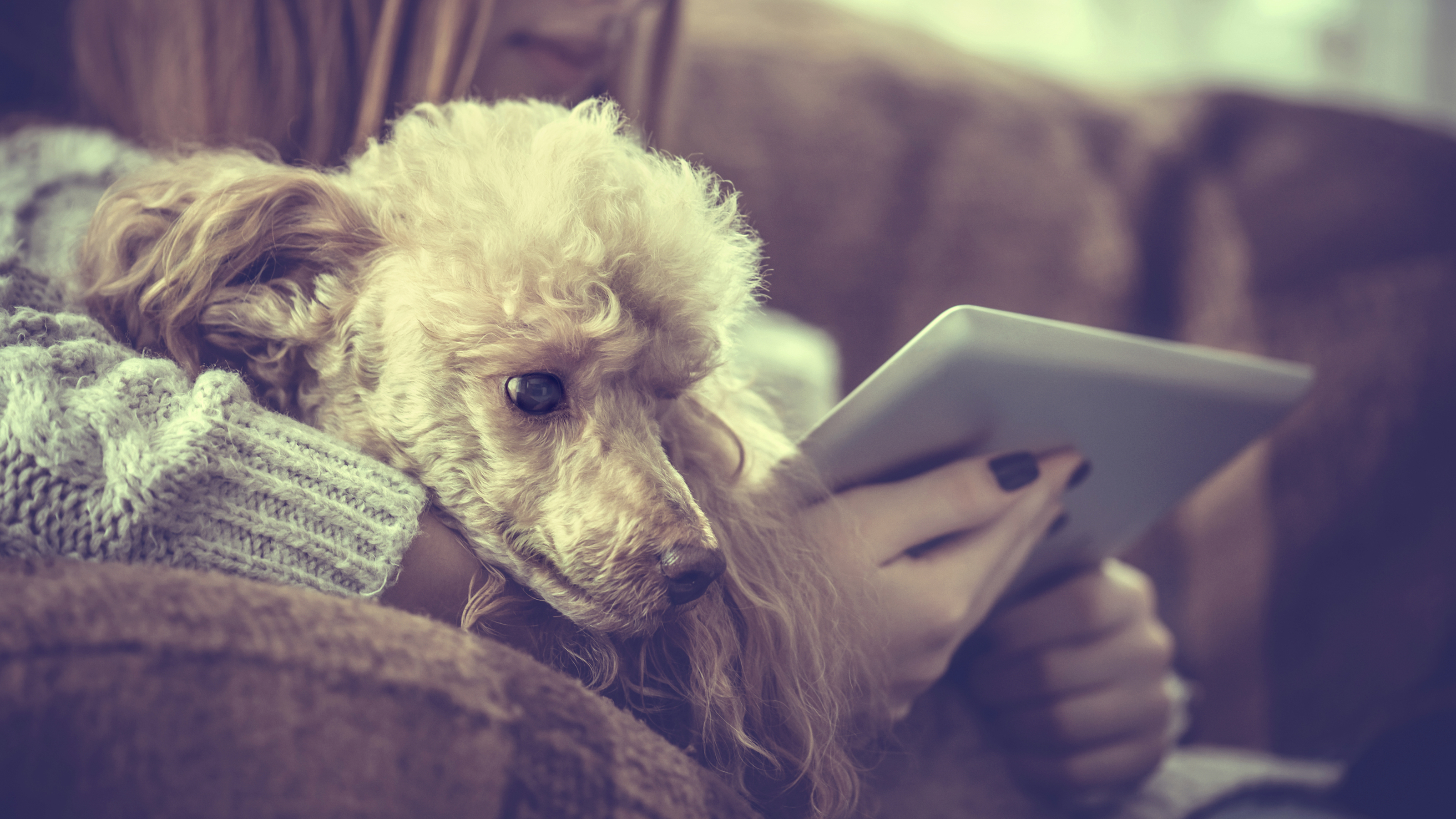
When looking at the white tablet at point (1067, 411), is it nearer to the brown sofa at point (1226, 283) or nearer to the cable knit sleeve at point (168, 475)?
the cable knit sleeve at point (168, 475)

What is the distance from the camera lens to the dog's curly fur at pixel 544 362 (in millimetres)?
474

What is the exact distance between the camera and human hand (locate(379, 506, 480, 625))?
1.49 ft

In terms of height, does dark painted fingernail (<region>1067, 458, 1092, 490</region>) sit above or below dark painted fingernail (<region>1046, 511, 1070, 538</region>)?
above

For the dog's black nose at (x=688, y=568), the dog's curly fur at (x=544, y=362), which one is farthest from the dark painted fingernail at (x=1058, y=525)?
the dog's black nose at (x=688, y=568)

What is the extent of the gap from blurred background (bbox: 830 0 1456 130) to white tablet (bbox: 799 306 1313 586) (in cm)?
178

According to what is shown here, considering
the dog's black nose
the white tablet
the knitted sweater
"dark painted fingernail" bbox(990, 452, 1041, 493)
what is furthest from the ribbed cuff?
"dark painted fingernail" bbox(990, 452, 1041, 493)

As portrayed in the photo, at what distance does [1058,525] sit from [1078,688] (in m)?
0.18

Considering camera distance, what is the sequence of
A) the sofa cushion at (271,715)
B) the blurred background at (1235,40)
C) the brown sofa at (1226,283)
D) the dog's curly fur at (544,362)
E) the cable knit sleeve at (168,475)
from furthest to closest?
the blurred background at (1235,40) → the brown sofa at (1226,283) → the dog's curly fur at (544,362) → the cable knit sleeve at (168,475) → the sofa cushion at (271,715)

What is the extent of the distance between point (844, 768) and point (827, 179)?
985mm

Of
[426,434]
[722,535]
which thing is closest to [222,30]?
[426,434]

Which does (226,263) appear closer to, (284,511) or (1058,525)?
(284,511)

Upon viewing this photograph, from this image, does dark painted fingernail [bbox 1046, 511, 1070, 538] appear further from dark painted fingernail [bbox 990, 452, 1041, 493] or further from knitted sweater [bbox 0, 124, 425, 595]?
knitted sweater [bbox 0, 124, 425, 595]

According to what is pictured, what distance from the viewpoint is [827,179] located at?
1271 millimetres

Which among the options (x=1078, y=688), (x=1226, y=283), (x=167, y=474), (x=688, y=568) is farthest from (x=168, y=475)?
(x=1226, y=283)
